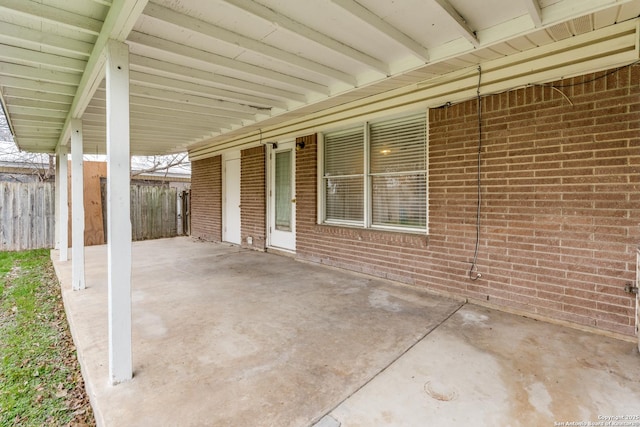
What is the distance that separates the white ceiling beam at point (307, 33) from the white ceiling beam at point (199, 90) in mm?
1845

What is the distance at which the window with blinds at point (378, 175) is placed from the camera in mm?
4445

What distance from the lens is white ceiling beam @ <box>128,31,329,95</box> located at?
2.87m

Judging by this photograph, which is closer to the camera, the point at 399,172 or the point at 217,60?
the point at 217,60

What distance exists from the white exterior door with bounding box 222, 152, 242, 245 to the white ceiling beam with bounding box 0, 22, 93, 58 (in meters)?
5.18

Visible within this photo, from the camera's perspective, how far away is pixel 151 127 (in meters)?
6.32

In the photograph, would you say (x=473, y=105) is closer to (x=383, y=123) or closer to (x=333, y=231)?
(x=383, y=123)

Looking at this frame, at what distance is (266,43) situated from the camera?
10.1 feet

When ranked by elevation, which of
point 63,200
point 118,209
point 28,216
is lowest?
point 28,216

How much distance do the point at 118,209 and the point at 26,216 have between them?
8131 millimetres

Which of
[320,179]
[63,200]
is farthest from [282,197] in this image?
[63,200]

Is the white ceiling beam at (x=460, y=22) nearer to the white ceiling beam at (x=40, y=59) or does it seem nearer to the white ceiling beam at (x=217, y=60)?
the white ceiling beam at (x=217, y=60)

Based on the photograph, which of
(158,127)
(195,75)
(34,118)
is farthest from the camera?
(158,127)

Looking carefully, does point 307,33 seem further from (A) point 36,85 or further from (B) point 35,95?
(B) point 35,95

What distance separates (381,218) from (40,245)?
850 cm
